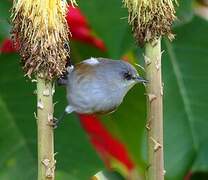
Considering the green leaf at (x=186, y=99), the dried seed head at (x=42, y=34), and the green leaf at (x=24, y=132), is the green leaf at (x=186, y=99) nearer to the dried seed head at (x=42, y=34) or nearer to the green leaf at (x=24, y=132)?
the green leaf at (x=24, y=132)

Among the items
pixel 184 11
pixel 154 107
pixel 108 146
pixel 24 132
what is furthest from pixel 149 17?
pixel 108 146

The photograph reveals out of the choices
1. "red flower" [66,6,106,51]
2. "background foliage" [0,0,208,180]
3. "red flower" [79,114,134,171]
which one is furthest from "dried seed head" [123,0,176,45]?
"red flower" [79,114,134,171]

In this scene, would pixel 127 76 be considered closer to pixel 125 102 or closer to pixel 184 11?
pixel 184 11

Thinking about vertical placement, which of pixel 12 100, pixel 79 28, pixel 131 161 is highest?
pixel 79 28

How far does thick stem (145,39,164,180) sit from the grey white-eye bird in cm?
7

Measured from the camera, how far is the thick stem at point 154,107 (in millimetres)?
674

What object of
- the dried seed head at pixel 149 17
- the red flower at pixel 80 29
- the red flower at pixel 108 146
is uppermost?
the red flower at pixel 80 29

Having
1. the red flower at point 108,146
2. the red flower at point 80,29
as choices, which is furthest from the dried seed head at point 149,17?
the red flower at point 108,146

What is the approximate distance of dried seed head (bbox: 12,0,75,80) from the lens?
638mm

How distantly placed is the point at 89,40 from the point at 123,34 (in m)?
0.19

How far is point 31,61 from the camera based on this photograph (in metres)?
0.65

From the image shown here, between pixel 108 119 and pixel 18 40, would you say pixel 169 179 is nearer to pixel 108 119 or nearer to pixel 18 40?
pixel 108 119

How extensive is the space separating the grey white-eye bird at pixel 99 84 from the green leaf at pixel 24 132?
39cm

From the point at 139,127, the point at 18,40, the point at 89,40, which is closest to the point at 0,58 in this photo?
the point at 89,40
